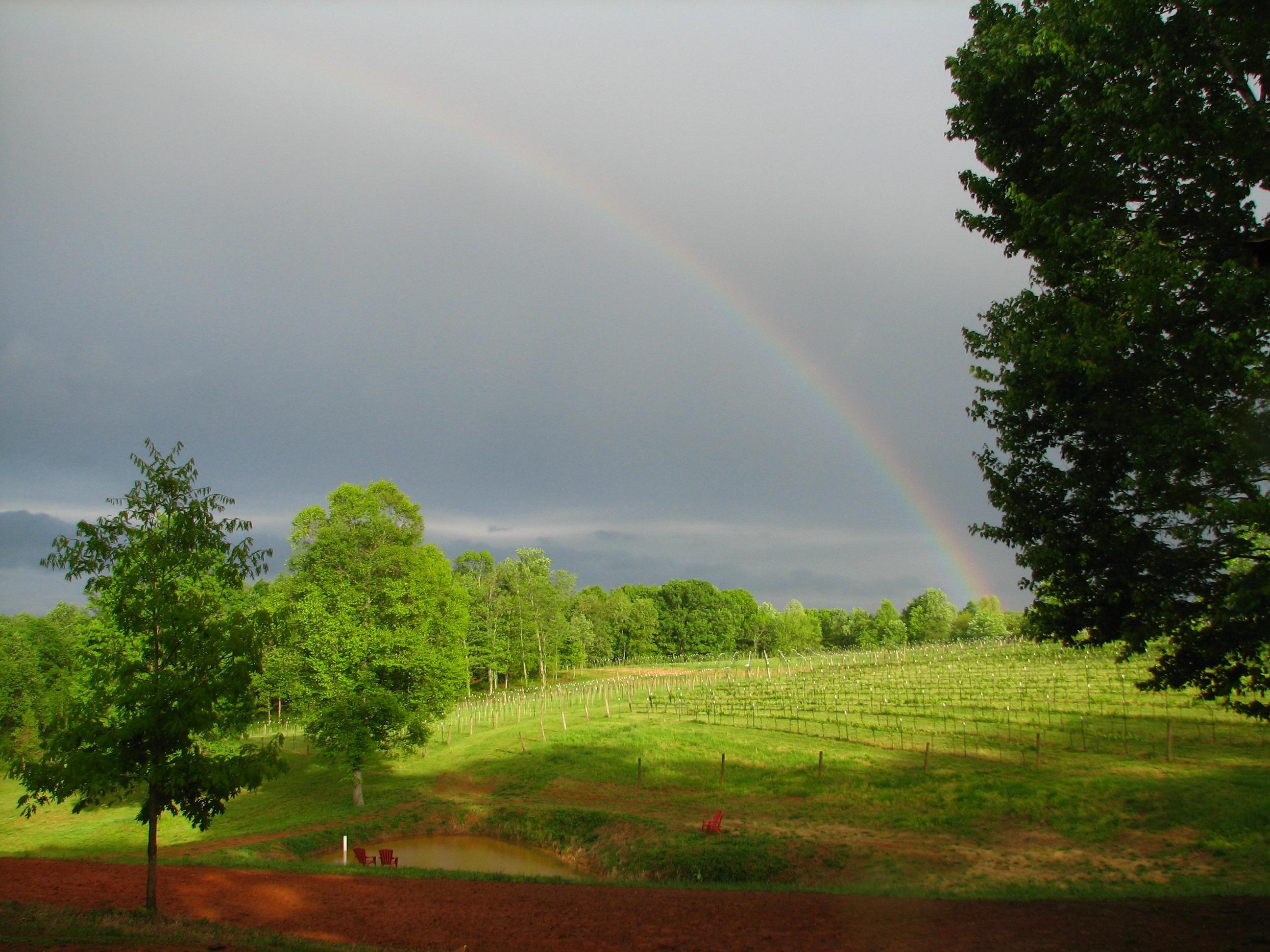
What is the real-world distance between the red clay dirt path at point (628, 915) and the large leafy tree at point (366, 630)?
10554 mm

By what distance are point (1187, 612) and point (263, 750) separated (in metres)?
14.0

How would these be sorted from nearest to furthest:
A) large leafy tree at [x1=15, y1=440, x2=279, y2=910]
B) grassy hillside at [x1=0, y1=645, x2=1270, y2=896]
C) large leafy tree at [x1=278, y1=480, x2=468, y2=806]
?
large leafy tree at [x1=15, y1=440, x2=279, y2=910], grassy hillside at [x1=0, y1=645, x2=1270, y2=896], large leafy tree at [x1=278, y1=480, x2=468, y2=806]

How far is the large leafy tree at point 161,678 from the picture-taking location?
36.3 ft

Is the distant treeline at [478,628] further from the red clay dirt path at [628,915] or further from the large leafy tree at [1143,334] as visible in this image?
the large leafy tree at [1143,334]

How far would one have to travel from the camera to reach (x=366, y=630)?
27922 millimetres

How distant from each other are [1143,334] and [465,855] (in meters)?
23.8

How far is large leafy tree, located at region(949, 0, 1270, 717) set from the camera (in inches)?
348

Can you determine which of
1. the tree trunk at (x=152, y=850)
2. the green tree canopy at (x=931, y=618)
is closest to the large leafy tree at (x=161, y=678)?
the tree trunk at (x=152, y=850)

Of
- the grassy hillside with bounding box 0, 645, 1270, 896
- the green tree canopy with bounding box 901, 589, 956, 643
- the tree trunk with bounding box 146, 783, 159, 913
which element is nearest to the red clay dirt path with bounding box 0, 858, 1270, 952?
the tree trunk with bounding box 146, 783, 159, 913

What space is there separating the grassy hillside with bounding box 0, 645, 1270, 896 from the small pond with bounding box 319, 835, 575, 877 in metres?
0.49

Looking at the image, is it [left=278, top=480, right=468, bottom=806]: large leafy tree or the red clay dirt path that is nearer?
the red clay dirt path

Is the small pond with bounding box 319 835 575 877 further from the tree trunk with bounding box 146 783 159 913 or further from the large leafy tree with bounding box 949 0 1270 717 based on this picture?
the large leafy tree with bounding box 949 0 1270 717

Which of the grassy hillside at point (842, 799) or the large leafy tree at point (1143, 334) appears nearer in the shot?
the large leafy tree at point (1143, 334)

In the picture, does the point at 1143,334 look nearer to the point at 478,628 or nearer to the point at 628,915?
the point at 628,915
